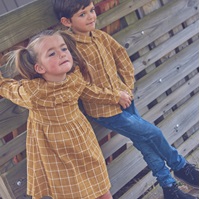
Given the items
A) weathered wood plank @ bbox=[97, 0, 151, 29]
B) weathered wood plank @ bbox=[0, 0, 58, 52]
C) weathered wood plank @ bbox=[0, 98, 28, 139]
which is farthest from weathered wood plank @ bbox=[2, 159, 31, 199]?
weathered wood plank @ bbox=[97, 0, 151, 29]

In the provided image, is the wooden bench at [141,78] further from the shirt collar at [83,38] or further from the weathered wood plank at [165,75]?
the shirt collar at [83,38]

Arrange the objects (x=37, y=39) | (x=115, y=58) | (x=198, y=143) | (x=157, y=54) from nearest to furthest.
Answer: (x=37, y=39), (x=115, y=58), (x=157, y=54), (x=198, y=143)

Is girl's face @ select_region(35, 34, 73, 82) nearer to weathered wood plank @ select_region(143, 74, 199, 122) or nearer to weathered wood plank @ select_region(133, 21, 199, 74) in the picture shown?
weathered wood plank @ select_region(133, 21, 199, 74)

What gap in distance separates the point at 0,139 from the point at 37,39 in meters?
0.75

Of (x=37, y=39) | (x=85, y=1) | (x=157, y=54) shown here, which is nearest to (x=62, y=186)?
(x=37, y=39)

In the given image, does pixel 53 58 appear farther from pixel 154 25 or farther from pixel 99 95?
pixel 154 25

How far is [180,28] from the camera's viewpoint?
4.02m

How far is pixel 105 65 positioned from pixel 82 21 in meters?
0.38

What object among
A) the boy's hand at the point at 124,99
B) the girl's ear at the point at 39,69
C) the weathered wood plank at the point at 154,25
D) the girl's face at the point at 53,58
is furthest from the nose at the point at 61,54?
the weathered wood plank at the point at 154,25

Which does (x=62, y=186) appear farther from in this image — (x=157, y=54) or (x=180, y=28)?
(x=180, y=28)

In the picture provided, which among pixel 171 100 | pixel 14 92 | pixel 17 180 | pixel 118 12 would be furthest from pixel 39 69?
pixel 171 100

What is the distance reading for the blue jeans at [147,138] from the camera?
10.3 ft

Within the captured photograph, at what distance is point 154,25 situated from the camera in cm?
368

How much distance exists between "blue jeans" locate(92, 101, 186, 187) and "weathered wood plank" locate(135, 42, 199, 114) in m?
0.48
